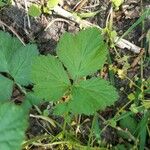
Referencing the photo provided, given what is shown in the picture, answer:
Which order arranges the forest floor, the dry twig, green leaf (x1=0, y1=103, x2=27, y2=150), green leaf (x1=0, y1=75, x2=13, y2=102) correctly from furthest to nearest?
the dry twig
the forest floor
green leaf (x1=0, y1=75, x2=13, y2=102)
green leaf (x1=0, y1=103, x2=27, y2=150)

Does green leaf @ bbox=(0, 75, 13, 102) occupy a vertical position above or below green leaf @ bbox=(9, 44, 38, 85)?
below

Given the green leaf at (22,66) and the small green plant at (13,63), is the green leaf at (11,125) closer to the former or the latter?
the small green plant at (13,63)

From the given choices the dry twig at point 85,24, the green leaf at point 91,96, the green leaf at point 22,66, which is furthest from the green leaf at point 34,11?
the green leaf at point 91,96

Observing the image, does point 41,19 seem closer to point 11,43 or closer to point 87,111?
point 11,43

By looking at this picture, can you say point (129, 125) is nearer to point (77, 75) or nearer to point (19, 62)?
point (77, 75)

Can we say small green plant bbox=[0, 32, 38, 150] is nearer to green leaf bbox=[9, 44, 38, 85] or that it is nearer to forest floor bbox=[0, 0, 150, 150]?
green leaf bbox=[9, 44, 38, 85]

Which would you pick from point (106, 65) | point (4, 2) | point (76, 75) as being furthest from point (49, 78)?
point (4, 2)

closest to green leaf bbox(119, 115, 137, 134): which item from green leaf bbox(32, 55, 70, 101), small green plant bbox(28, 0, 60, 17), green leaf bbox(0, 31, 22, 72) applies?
green leaf bbox(32, 55, 70, 101)
